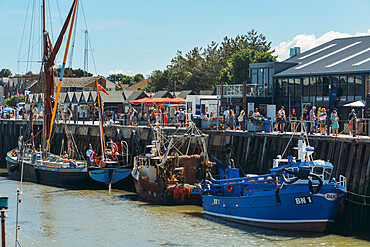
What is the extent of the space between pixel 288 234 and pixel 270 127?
39.8 ft

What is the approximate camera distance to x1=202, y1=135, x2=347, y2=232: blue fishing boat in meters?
28.0

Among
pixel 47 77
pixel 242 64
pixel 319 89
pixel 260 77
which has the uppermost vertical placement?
pixel 242 64

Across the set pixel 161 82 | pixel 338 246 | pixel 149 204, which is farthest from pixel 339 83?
pixel 161 82

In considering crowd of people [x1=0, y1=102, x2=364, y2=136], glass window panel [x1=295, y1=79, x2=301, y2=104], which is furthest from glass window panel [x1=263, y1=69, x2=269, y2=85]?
crowd of people [x1=0, y1=102, x2=364, y2=136]

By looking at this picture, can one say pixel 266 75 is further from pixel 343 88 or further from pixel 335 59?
pixel 343 88

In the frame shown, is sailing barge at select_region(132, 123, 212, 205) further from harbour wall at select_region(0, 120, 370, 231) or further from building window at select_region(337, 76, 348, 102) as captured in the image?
building window at select_region(337, 76, 348, 102)

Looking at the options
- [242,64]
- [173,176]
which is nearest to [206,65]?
[242,64]

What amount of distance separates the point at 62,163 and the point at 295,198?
23425 millimetres

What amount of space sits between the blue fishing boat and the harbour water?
58cm

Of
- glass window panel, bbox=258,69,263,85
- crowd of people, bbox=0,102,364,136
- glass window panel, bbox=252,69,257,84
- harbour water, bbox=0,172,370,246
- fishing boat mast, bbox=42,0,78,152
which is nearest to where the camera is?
harbour water, bbox=0,172,370,246

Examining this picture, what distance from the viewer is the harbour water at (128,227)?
2791 cm

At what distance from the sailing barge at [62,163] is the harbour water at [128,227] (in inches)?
150

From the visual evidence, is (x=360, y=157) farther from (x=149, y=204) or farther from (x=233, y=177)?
(x=149, y=204)

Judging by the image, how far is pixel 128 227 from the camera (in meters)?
31.0
